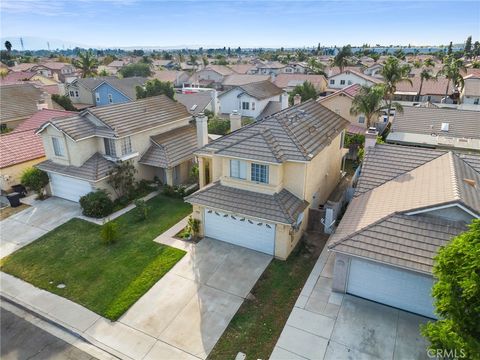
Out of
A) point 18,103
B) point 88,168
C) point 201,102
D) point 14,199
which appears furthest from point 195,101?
point 14,199

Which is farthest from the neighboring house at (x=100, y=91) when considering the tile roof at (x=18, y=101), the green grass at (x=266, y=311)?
the green grass at (x=266, y=311)

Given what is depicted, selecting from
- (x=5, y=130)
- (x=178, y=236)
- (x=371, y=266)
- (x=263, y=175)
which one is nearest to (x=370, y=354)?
(x=371, y=266)

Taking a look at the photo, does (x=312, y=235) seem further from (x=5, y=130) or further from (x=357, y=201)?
(x=5, y=130)

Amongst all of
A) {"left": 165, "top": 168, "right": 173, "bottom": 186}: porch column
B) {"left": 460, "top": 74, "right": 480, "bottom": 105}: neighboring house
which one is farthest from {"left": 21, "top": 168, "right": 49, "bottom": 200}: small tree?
{"left": 460, "top": 74, "right": 480, "bottom": 105}: neighboring house

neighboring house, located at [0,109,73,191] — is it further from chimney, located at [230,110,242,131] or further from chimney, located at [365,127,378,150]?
chimney, located at [365,127,378,150]

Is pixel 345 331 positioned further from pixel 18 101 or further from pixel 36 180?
pixel 18 101

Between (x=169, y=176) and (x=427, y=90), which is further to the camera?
(x=427, y=90)
